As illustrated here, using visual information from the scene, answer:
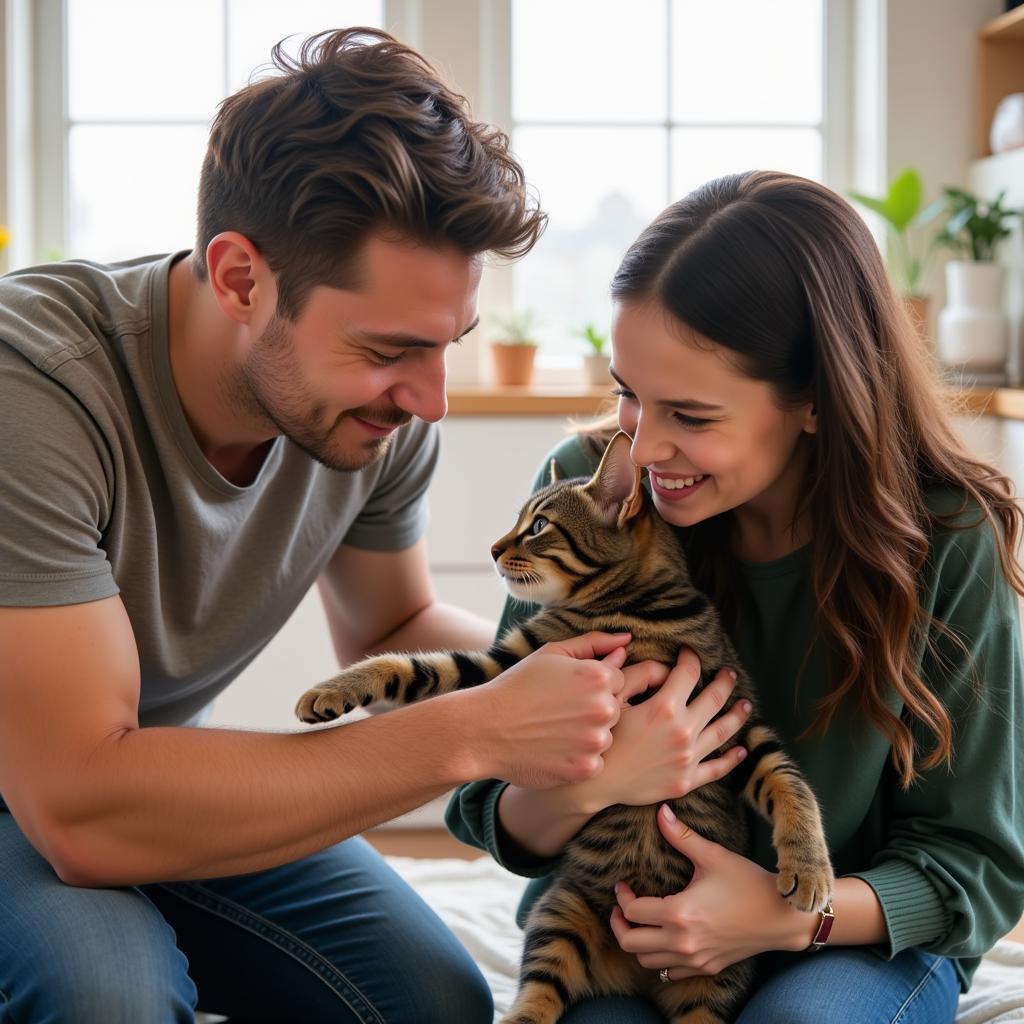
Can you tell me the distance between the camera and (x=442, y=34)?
3.46 m

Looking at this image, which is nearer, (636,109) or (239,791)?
(239,791)

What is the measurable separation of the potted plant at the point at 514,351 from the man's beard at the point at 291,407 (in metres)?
1.86

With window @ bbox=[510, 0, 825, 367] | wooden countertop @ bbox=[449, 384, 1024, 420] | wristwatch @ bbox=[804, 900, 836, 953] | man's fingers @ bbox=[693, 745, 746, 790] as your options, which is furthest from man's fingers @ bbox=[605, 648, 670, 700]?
window @ bbox=[510, 0, 825, 367]

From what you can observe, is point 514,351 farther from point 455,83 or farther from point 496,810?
point 496,810

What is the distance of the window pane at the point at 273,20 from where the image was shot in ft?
11.7

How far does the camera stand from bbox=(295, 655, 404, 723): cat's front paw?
1444 mm

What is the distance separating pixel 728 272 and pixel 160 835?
940 millimetres

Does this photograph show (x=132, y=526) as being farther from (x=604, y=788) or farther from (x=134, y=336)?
(x=604, y=788)

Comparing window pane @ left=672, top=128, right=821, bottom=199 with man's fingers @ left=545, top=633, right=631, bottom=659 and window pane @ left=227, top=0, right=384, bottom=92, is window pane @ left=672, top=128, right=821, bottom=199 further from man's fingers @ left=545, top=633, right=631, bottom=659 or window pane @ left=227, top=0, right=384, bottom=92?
man's fingers @ left=545, top=633, right=631, bottom=659

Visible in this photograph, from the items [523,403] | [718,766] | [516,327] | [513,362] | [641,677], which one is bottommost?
[718,766]

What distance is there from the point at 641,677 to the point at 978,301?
2239 millimetres

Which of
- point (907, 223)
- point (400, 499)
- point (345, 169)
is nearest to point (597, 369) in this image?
point (907, 223)

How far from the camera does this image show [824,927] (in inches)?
56.4

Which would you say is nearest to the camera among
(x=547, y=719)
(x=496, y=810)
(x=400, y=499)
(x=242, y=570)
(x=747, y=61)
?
(x=547, y=719)
